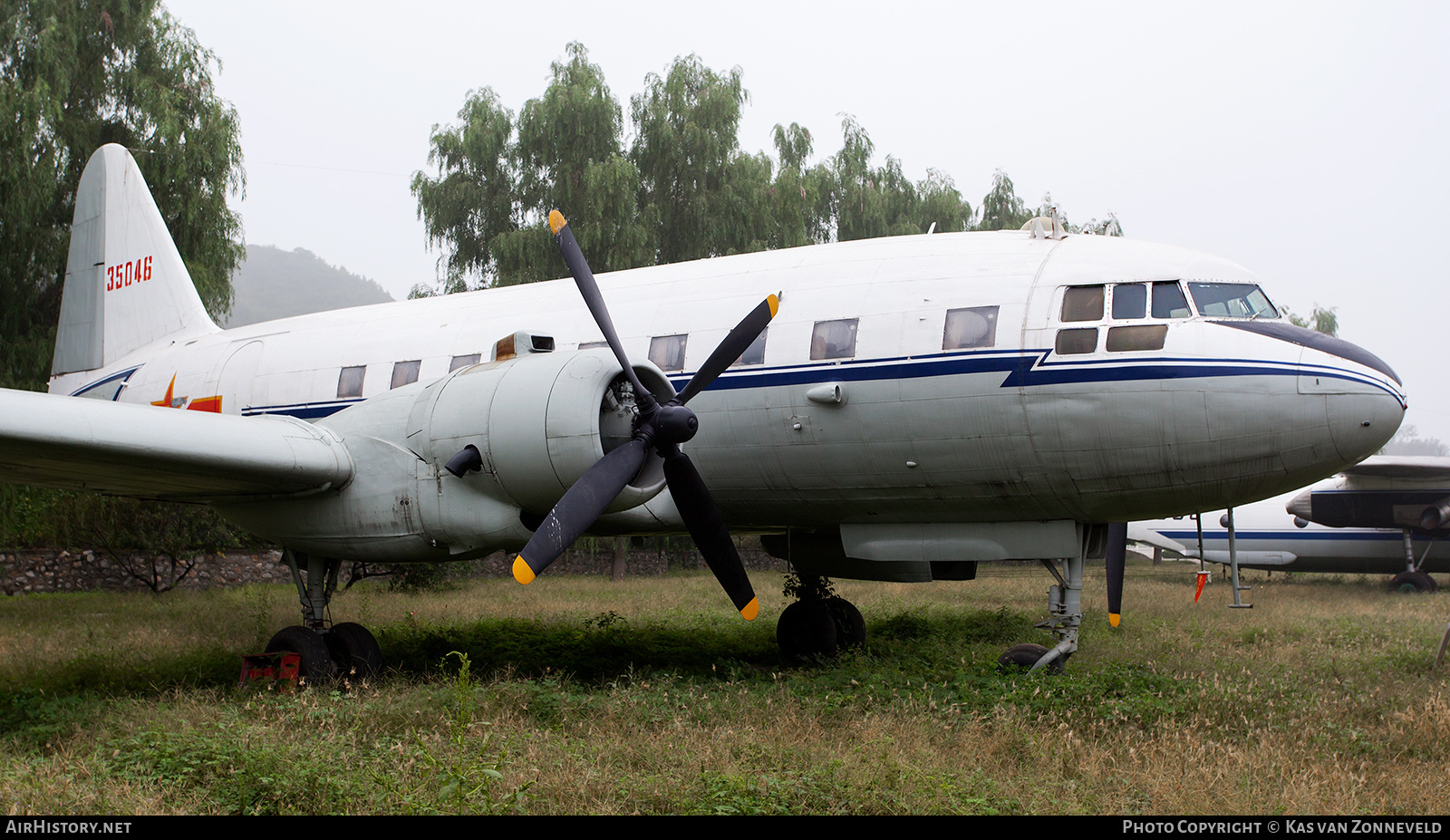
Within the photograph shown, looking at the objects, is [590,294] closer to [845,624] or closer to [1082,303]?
[1082,303]

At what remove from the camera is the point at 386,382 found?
38.3 feet

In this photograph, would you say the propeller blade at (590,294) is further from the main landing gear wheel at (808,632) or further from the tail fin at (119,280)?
the tail fin at (119,280)

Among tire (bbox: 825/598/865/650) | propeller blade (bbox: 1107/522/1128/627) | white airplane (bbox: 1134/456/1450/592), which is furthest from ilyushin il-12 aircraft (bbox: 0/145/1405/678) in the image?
white airplane (bbox: 1134/456/1450/592)

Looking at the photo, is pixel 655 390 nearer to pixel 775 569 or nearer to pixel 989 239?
pixel 989 239

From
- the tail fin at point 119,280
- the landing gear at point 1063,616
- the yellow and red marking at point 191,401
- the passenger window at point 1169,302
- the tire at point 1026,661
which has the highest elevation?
the tail fin at point 119,280

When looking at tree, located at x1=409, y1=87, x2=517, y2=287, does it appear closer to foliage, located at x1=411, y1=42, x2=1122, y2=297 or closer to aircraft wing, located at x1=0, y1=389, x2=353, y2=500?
foliage, located at x1=411, y1=42, x2=1122, y2=297

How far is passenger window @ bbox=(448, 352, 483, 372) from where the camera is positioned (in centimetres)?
1136

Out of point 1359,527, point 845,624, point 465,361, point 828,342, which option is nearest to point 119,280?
point 465,361

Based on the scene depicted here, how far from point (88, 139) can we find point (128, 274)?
6.18 meters

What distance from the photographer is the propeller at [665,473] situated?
8156 millimetres

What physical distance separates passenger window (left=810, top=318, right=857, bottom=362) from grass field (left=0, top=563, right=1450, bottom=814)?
10.1ft

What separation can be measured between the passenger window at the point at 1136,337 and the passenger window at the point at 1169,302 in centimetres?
16

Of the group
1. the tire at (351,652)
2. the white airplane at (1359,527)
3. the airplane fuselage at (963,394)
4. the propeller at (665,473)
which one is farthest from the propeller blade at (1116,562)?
the white airplane at (1359,527)
